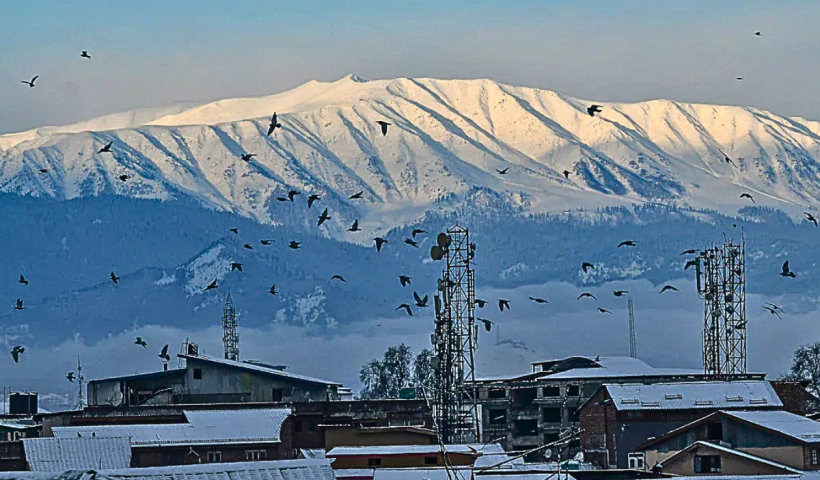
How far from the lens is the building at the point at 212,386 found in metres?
92.1

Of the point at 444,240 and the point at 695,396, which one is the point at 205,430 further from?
the point at 444,240

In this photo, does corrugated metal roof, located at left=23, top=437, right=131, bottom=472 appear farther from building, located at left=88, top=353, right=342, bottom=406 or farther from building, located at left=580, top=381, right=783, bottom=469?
building, located at left=88, top=353, right=342, bottom=406

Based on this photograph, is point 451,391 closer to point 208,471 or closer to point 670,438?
point 670,438

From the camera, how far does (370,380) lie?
198 metres

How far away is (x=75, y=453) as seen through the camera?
5859 cm

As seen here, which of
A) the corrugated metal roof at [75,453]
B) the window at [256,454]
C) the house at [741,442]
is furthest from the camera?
the window at [256,454]

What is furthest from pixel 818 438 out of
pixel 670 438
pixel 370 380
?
pixel 370 380

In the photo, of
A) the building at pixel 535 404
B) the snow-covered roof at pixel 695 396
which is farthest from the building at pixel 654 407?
the building at pixel 535 404

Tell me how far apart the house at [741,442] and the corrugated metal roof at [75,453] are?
50.9 feet

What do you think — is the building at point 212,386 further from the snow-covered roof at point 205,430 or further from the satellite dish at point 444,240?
the snow-covered roof at point 205,430

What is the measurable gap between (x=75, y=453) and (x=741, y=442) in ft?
63.3

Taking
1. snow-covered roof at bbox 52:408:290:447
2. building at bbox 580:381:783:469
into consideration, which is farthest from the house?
snow-covered roof at bbox 52:408:290:447

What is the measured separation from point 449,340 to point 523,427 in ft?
57.4

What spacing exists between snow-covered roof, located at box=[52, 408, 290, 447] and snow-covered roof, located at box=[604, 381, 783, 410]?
13.5m
